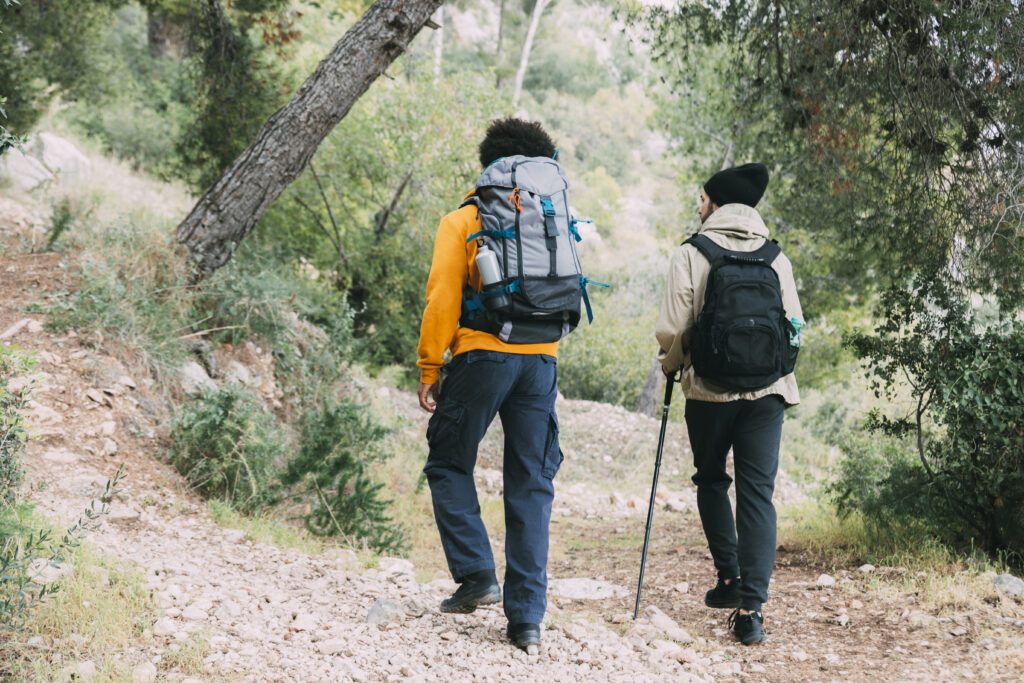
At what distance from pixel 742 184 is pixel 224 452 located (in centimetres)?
325

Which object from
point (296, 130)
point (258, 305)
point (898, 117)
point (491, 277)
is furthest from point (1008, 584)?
point (258, 305)

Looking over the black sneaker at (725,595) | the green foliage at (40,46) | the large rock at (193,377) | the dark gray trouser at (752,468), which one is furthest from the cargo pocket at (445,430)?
the green foliage at (40,46)

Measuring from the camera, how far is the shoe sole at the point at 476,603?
316cm

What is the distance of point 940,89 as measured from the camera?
15.7ft

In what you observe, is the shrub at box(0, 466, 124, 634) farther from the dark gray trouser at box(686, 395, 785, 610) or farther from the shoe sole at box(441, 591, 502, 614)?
the dark gray trouser at box(686, 395, 785, 610)

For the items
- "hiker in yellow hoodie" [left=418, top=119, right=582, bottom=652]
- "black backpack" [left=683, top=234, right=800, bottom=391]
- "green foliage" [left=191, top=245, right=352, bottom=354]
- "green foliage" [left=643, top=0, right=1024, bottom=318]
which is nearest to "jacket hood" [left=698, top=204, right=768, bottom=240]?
"black backpack" [left=683, top=234, right=800, bottom=391]

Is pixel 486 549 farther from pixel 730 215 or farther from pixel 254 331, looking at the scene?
pixel 254 331

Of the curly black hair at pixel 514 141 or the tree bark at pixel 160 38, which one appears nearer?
the curly black hair at pixel 514 141

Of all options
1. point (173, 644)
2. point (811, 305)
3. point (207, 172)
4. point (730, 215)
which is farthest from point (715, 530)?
point (811, 305)

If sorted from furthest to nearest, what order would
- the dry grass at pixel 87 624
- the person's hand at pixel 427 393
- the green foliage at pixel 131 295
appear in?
the green foliage at pixel 131 295 < the person's hand at pixel 427 393 < the dry grass at pixel 87 624

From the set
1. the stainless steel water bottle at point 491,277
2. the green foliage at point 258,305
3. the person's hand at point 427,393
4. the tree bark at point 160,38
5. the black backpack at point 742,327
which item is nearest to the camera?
the stainless steel water bottle at point 491,277

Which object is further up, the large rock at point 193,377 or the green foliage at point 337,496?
the large rock at point 193,377

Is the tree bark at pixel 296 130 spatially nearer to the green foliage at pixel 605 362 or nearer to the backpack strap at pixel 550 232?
the backpack strap at pixel 550 232

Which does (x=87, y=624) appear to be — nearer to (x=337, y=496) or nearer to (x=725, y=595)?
(x=337, y=496)
